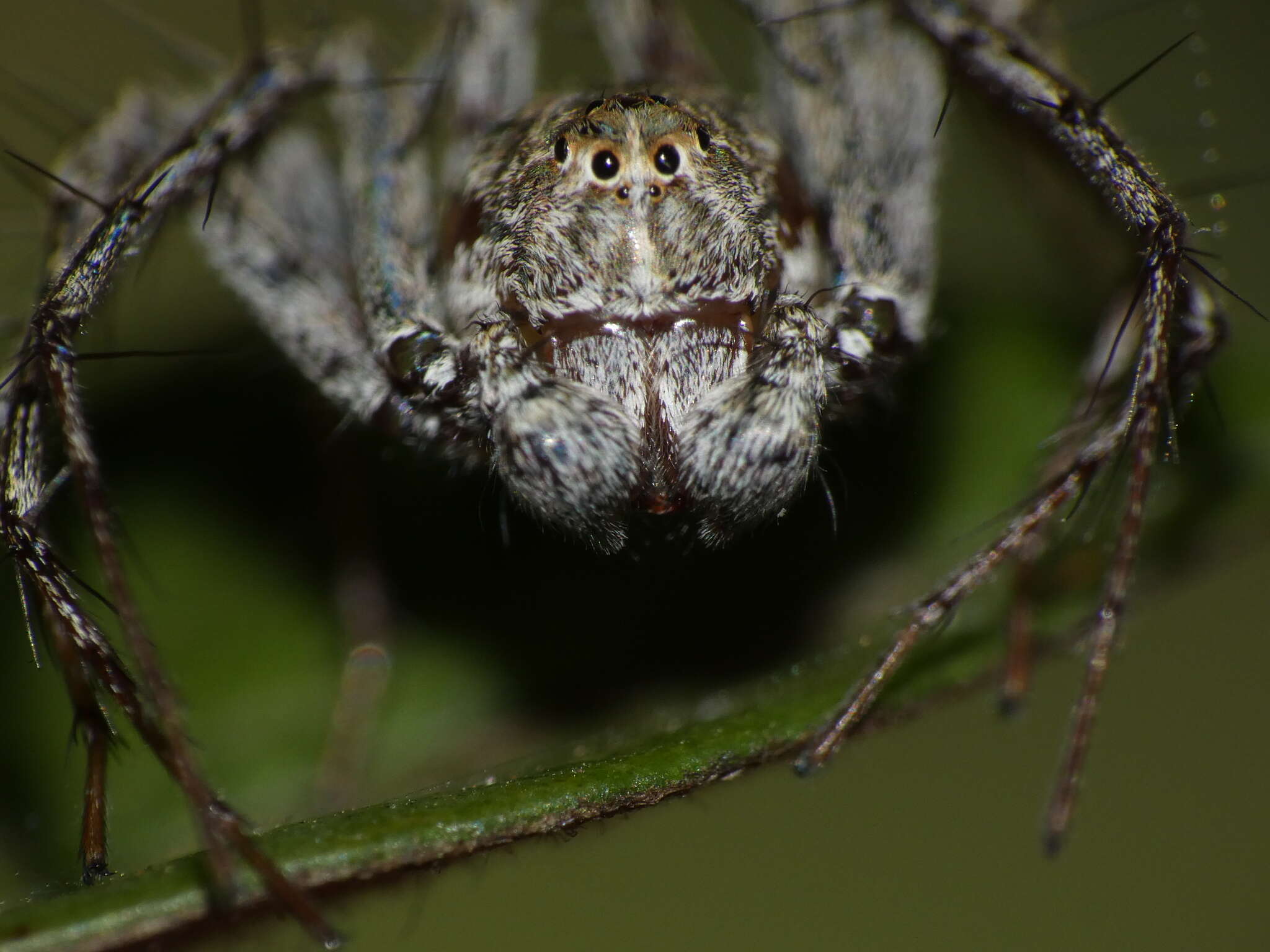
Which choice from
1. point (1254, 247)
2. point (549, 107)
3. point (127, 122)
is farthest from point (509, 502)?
point (1254, 247)

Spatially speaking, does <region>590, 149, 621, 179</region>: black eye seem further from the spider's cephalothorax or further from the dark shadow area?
the dark shadow area

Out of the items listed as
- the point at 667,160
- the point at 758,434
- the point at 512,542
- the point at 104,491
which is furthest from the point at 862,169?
the point at 104,491

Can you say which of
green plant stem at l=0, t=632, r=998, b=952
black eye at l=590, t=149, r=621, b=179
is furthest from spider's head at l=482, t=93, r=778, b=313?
green plant stem at l=0, t=632, r=998, b=952

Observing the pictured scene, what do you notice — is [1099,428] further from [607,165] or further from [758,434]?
[607,165]

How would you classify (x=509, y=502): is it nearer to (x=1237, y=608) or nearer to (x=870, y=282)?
(x=870, y=282)

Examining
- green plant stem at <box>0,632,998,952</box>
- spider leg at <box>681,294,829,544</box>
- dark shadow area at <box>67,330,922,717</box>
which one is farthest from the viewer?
dark shadow area at <box>67,330,922,717</box>

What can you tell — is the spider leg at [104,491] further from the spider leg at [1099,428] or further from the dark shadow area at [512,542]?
the spider leg at [1099,428]
